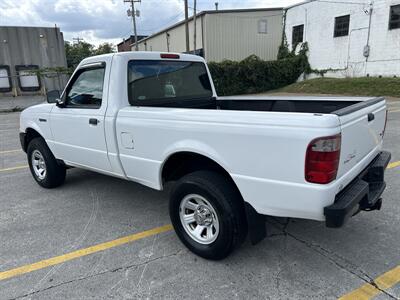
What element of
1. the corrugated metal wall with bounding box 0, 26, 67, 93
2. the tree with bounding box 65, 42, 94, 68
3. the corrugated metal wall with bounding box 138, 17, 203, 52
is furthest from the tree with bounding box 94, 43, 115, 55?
the corrugated metal wall with bounding box 0, 26, 67, 93

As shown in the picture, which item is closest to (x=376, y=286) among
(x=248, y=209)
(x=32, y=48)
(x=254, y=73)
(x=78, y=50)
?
(x=248, y=209)

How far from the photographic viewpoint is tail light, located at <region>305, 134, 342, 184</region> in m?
2.26

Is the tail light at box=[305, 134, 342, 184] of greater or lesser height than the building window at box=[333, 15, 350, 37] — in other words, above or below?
below

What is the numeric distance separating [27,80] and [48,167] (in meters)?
26.8

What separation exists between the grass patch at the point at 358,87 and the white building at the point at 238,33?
8.60 meters

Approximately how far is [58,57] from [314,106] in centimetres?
2989

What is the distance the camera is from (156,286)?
2.72 m

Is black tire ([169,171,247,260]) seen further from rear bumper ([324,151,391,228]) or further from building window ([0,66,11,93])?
building window ([0,66,11,93])

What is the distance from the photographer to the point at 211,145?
2779 millimetres

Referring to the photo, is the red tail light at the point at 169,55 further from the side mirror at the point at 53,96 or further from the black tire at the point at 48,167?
the black tire at the point at 48,167

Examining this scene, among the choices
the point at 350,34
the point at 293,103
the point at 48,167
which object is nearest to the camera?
the point at 293,103

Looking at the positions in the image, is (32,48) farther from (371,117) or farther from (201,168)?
(371,117)

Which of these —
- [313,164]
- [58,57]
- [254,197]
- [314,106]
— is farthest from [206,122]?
[58,57]

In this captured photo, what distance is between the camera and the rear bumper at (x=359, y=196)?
2361mm
